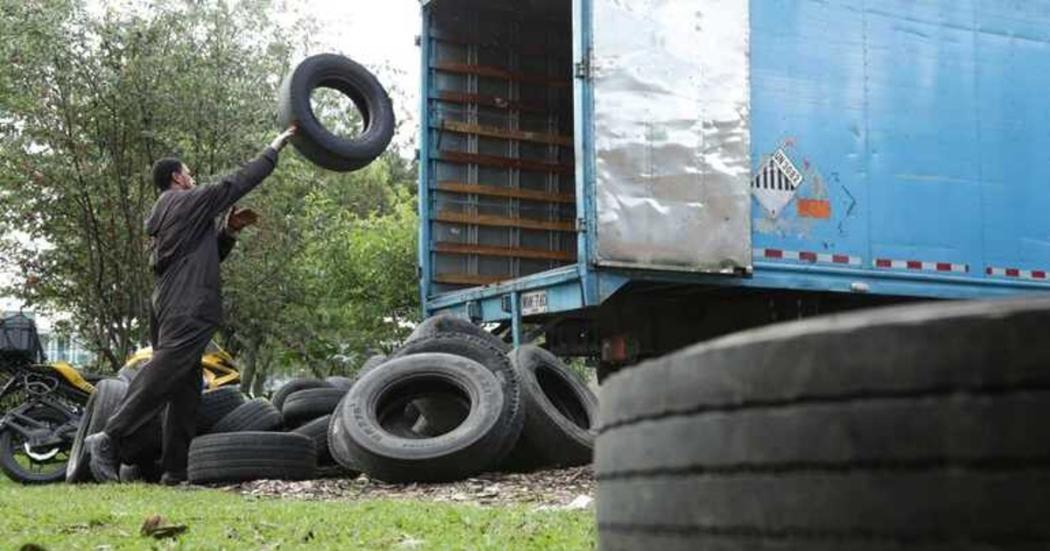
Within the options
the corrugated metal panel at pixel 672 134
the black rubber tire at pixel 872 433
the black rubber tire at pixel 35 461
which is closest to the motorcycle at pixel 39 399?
the black rubber tire at pixel 35 461

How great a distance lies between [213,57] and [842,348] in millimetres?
15017

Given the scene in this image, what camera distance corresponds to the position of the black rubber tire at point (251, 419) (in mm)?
7367

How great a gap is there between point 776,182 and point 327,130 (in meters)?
3.18

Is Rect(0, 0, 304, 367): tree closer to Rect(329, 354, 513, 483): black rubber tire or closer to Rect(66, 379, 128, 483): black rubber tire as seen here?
Rect(66, 379, 128, 483): black rubber tire

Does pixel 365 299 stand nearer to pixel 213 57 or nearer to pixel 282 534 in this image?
pixel 213 57

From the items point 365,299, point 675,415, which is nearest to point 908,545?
point 675,415

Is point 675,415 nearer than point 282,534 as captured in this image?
Yes

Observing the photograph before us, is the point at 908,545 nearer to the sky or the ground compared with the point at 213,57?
nearer to the ground

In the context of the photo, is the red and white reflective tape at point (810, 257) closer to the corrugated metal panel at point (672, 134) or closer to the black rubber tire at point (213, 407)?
the corrugated metal panel at point (672, 134)

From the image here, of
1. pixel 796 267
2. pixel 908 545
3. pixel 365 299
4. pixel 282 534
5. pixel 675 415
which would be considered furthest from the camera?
pixel 365 299

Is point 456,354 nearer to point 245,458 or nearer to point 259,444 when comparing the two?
point 259,444

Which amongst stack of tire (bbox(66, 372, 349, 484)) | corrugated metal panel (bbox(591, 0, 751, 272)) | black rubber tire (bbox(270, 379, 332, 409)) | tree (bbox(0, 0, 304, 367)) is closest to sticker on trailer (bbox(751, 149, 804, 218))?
corrugated metal panel (bbox(591, 0, 751, 272))

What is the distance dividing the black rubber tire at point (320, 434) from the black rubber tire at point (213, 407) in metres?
0.47

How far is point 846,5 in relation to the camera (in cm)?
855
